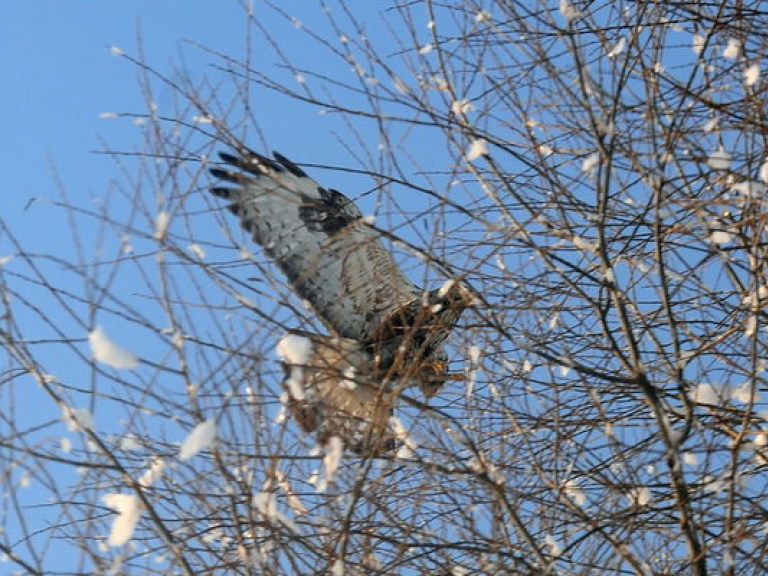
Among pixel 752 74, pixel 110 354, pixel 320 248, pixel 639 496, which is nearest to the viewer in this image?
pixel 110 354

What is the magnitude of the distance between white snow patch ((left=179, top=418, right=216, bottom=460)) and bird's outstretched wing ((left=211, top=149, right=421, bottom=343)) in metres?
2.23

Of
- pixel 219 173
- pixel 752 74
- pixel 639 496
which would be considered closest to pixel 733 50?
pixel 752 74

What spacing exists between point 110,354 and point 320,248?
Result: 237 centimetres

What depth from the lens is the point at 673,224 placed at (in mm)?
4508

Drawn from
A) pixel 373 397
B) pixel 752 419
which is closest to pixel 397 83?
pixel 373 397

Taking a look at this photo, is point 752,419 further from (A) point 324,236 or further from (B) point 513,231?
(A) point 324,236

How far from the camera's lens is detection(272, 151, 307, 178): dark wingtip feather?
593 centimetres

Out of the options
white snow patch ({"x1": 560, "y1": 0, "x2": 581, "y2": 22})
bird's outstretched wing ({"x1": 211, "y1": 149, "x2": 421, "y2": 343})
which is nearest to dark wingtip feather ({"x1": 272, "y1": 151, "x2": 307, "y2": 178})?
bird's outstretched wing ({"x1": 211, "y1": 149, "x2": 421, "y2": 343})

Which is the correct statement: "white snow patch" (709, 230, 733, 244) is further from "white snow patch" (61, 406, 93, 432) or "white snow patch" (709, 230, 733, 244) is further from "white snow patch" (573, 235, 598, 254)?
"white snow patch" (61, 406, 93, 432)

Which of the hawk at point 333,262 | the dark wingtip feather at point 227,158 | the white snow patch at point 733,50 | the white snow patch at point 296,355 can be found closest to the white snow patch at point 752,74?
the white snow patch at point 733,50

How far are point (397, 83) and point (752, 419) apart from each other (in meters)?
1.51

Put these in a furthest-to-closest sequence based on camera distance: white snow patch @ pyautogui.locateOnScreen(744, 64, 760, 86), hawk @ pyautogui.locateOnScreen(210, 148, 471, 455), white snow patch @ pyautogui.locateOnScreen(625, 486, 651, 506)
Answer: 1. hawk @ pyautogui.locateOnScreen(210, 148, 471, 455)
2. white snow patch @ pyautogui.locateOnScreen(744, 64, 760, 86)
3. white snow patch @ pyautogui.locateOnScreen(625, 486, 651, 506)

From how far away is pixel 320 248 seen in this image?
5867 millimetres

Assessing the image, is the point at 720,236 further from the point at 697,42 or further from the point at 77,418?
the point at 77,418
